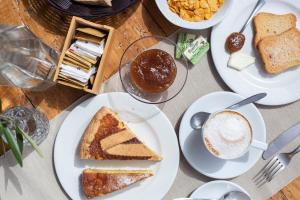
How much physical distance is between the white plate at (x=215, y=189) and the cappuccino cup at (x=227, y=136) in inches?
4.4

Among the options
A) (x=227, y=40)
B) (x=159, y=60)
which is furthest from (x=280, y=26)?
(x=159, y=60)

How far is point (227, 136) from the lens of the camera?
1.39m

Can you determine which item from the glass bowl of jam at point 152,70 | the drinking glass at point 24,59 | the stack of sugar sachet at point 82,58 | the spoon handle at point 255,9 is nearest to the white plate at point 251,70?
the spoon handle at point 255,9

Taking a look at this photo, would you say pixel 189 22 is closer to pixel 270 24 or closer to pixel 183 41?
pixel 183 41

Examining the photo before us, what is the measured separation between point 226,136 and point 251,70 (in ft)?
0.84

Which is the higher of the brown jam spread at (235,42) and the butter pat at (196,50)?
the brown jam spread at (235,42)

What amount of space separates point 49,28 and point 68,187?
488 mm

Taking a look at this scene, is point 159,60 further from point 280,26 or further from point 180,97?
point 280,26

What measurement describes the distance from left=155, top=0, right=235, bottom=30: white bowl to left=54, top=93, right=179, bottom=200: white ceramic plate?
0.87 feet

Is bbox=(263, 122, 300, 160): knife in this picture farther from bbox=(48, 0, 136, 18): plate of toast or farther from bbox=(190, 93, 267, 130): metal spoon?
bbox=(48, 0, 136, 18): plate of toast

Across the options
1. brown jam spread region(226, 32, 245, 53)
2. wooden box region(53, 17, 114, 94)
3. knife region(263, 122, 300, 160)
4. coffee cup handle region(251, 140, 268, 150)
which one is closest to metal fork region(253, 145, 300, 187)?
knife region(263, 122, 300, 160)

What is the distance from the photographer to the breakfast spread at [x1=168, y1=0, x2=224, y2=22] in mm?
1453

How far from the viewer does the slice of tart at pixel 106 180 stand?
1427 millimetres

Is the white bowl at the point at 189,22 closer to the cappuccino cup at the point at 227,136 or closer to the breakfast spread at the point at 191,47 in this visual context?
the breakfast spread at the point at 191,47
